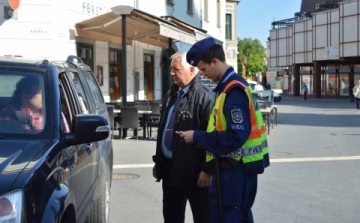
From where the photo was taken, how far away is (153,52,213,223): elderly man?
5.08 metres

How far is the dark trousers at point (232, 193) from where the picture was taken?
Answer: 4305 millimetres

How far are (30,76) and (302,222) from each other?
3980 mm

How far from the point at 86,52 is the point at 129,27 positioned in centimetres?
178

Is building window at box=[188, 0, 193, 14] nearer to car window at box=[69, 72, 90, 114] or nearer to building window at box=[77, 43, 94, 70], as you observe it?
building window at box=[77, 43, 94, 70]

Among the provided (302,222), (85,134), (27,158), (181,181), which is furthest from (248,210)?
(302,222)

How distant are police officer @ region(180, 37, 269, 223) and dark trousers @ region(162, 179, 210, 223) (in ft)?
2.33

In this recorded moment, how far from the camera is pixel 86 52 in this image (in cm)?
2045

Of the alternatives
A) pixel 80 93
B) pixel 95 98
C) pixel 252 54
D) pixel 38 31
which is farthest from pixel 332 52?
pixel 252 54

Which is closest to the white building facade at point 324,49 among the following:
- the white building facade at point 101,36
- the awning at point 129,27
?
the white building facade at point 101,36

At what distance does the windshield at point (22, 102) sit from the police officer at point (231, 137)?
101 centimetres

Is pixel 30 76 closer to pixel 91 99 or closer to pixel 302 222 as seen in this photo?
pixel 91 99

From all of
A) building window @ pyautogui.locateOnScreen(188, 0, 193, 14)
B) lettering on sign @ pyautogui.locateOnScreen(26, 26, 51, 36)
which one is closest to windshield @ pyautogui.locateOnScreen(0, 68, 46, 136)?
lettering on sign @ pyautogui.locateOnScreen(26, 26, 51, 36)

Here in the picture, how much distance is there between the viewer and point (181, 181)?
16.7 feet

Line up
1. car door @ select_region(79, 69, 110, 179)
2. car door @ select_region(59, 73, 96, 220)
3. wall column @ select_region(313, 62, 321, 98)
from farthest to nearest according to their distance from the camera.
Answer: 1. wall column @ select_region(313, 62, 321, 98)
2. car door @ select_region(79, 69, 110, 179)
3. car door @ select_region(59, 73, 96, 220)
